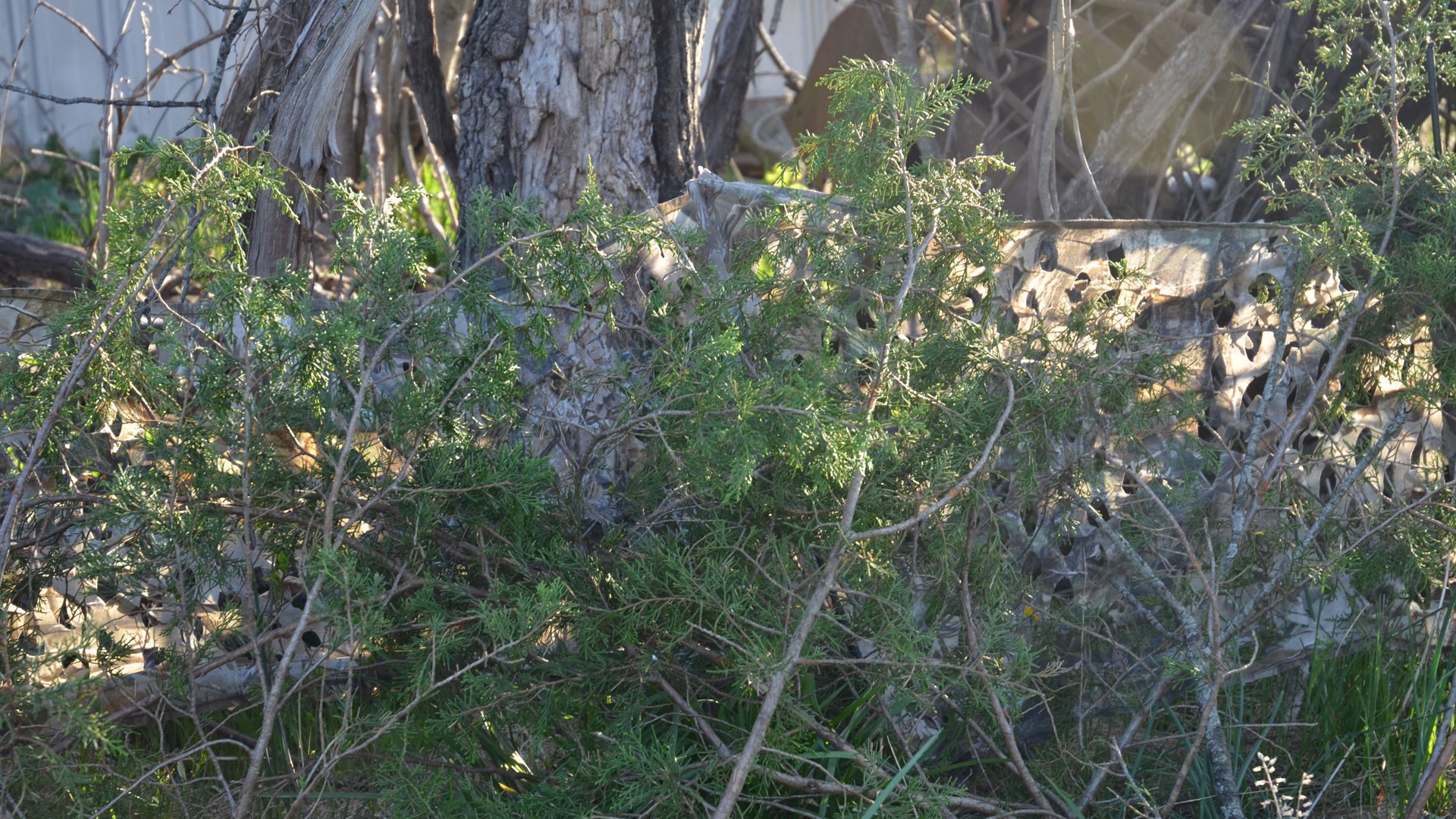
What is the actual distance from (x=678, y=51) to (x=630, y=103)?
0.24 meters

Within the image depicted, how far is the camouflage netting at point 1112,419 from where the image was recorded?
2.84 m

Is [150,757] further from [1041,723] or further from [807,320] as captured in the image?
[1041,723]

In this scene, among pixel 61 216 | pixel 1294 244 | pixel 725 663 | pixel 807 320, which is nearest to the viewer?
pixel 725 663

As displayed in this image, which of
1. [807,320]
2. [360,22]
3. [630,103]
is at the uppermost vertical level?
[360,22]

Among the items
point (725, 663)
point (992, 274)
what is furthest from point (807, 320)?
point (725, 663)

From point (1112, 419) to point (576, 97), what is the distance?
192 centimetres

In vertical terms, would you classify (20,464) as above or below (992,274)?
below

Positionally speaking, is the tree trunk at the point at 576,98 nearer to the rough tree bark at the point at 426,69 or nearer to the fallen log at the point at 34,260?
the rough tree bark at the point at 426,69

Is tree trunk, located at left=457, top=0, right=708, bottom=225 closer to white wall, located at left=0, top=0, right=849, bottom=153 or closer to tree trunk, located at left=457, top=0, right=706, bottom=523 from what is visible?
tree trunk, located at left=457, top=0, right=706, bottom=523

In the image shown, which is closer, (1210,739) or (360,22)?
(1210,739)

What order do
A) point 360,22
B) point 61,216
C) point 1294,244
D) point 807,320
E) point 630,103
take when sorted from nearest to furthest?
point 807,320
point 1294,244
point 360,22
point 630,103
point 61,216

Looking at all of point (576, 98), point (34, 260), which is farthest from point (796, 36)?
point (34, 260)

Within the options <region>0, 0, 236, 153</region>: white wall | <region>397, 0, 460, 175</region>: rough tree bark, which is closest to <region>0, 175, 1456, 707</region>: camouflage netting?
<region>397, 0, 460, 175</region>: rough tree bark

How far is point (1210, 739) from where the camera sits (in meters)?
2.63
